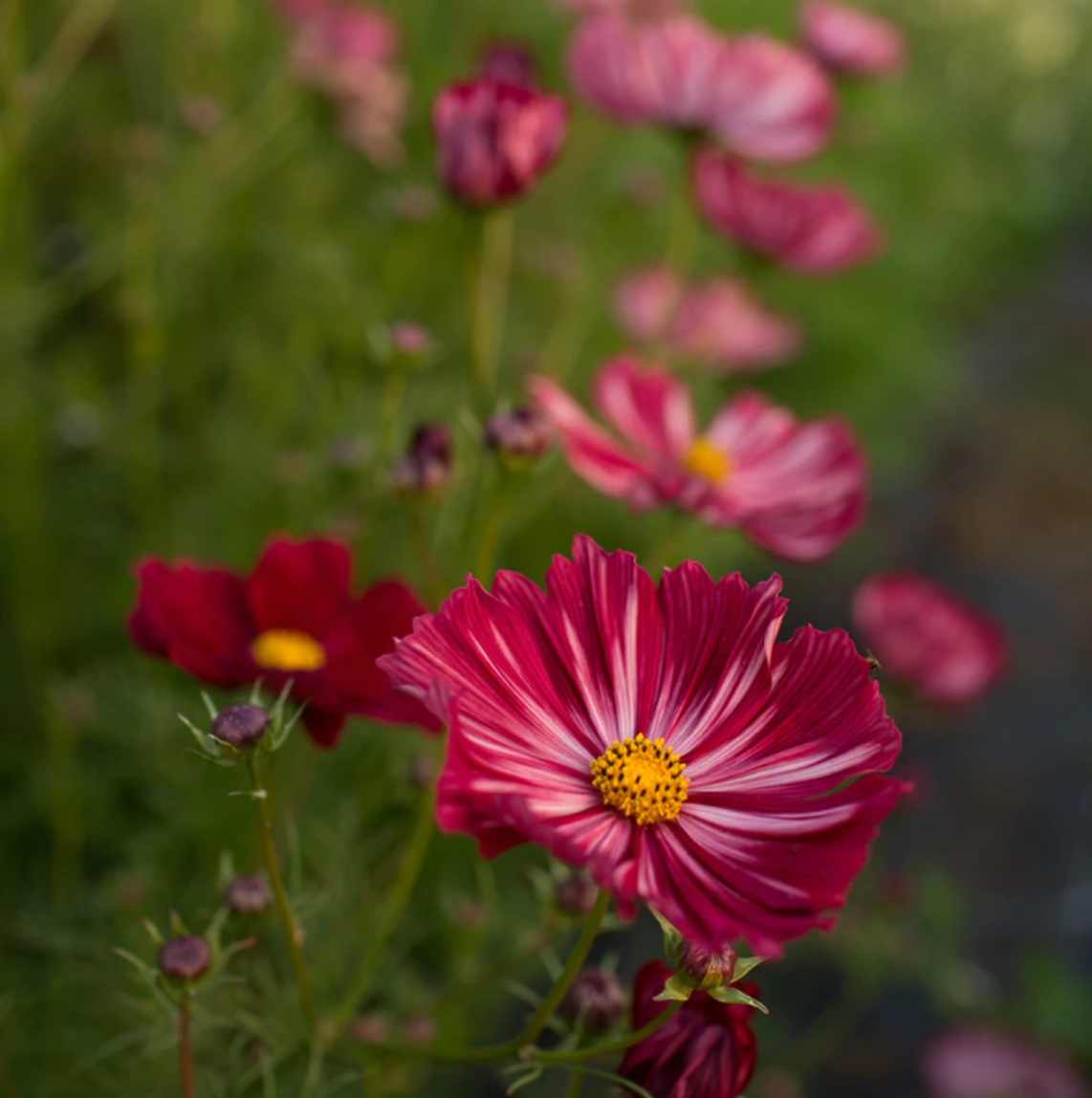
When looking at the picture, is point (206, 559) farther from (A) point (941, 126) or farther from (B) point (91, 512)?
(A) point (941, 126)

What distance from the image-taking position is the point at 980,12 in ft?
13.7

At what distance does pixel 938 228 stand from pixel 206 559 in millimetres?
2238

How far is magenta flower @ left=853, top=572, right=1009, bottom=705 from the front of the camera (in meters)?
1.12

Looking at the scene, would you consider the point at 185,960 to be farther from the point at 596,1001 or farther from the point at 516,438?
the point at 516,438

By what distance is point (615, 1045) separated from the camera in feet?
1.50

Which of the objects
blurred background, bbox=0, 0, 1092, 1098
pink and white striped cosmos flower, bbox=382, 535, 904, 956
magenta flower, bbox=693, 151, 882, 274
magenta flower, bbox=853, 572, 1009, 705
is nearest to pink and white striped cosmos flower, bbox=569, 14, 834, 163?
magenta flower, bbox=693, 151, 882, 274

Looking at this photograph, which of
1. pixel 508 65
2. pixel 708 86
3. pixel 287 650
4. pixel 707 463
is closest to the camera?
pixel 287 650

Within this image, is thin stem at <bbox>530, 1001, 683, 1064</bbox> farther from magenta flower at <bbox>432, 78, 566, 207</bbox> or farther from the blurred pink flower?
the blurred pink flower

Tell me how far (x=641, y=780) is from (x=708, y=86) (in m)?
0.81

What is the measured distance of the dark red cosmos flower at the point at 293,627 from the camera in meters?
0.59

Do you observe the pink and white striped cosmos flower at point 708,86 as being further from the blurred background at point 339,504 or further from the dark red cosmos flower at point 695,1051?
the dark red cosmos flower at point 695,1051

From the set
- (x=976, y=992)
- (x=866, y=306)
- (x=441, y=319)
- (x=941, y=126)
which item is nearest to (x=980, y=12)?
(x=941, y=126)

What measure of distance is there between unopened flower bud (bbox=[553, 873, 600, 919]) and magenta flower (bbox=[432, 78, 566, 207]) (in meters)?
0.43

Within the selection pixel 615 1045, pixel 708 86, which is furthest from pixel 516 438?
pixel 708 86
